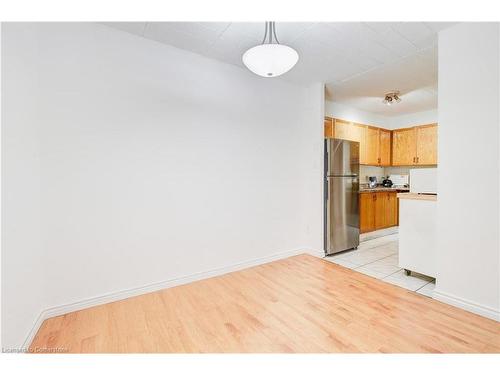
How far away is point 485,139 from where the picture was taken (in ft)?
6.28

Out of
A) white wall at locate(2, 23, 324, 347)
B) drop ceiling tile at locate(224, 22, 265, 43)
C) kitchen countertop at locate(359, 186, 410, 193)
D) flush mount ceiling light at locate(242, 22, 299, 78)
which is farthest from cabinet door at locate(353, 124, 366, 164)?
flush mount ceiling light at locate(242, 22, 299, 78)

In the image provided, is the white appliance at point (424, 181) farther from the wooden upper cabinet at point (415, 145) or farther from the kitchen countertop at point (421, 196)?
the wooden upper cabinet at point (415, 145)

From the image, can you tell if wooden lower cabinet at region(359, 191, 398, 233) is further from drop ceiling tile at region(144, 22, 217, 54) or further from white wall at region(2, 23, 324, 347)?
drop ceiling tile at region(144, 22, 217, 54)

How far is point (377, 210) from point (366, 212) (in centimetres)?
38

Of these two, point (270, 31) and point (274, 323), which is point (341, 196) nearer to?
point (274, 323)

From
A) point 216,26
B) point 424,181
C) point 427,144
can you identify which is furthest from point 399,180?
point 216,26

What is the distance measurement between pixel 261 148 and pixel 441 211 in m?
2.02

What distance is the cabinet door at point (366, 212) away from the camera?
4383 millimetres

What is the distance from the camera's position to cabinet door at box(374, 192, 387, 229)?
15.3 feet

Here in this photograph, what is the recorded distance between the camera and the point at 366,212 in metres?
4.46

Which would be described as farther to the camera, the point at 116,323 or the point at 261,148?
the point at 261,148

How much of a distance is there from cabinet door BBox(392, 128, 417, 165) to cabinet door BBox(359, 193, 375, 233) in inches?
50.2

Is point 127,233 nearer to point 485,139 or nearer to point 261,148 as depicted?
point 261,148
